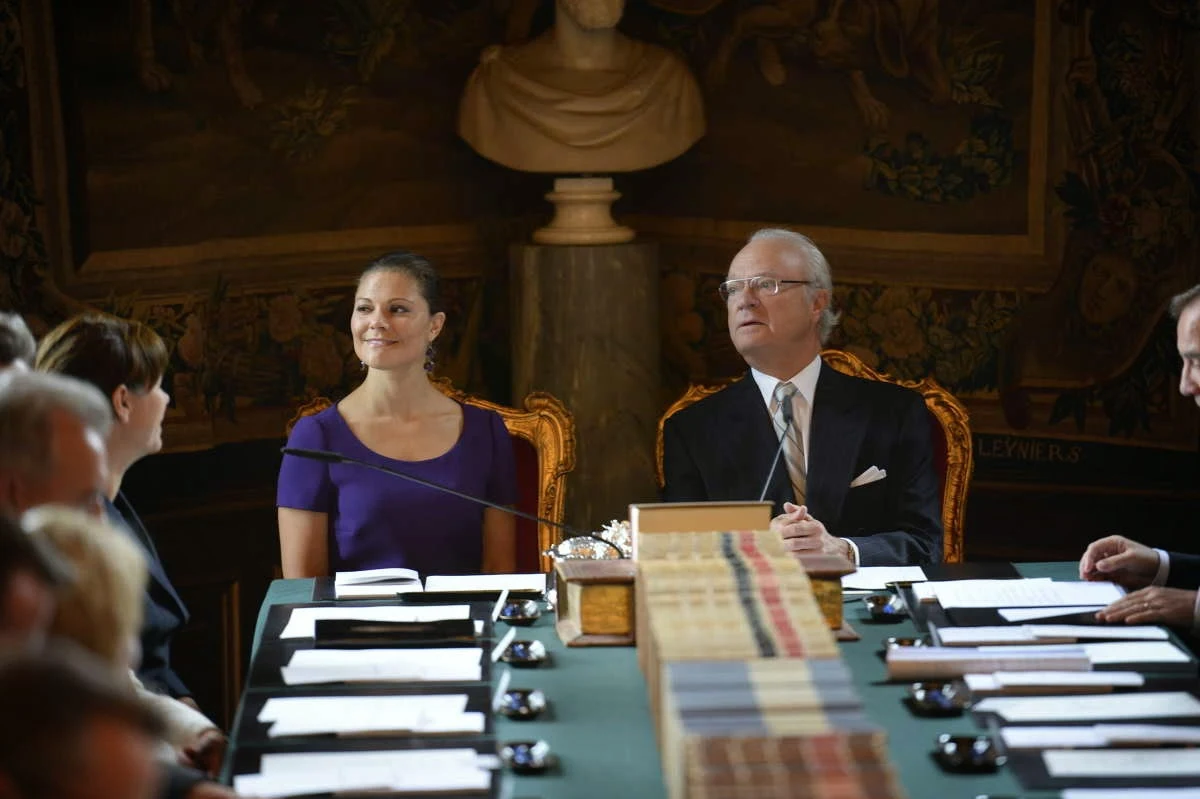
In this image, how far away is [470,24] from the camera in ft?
24.5

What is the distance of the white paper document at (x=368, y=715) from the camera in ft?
9.99

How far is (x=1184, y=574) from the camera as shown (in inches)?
159

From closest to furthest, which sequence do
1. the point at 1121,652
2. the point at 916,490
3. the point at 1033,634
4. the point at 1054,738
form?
the point at 1054,738 → the point at 1121,652 → the point at 1033,634 → the point at 916,490

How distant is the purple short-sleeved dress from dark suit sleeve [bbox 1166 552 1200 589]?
1.80 meters

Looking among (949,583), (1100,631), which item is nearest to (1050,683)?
(1100,631)

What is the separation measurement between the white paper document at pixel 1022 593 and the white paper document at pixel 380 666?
1.09 meters

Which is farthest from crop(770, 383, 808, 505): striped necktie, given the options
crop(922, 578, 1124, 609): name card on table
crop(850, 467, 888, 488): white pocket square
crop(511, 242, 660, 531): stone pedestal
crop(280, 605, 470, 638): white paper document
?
crop(511, 242, 660, 531): stone pedestal

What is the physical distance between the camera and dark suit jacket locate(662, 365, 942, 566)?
4812 mm

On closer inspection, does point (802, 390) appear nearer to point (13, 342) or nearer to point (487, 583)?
point (487, 583)

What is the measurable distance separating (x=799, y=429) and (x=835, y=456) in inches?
5.6

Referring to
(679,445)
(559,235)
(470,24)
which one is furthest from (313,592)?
(470,24)

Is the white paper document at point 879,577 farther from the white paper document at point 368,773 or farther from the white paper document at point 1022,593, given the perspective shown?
the white paper document at point 368,773

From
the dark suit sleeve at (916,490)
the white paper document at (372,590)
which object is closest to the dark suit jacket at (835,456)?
the dark suit sleeve at (916,490)

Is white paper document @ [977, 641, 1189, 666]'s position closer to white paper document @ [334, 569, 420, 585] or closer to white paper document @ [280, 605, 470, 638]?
white paper document @ [280, 605, 470, 638]
